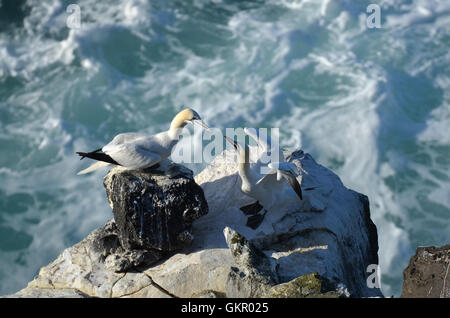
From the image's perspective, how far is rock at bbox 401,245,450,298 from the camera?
209 inches

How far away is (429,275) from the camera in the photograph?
17.7 ft

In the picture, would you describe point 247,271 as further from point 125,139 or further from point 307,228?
point 125,139

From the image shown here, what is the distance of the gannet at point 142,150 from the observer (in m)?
5.92

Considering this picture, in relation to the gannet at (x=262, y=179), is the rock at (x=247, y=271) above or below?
below

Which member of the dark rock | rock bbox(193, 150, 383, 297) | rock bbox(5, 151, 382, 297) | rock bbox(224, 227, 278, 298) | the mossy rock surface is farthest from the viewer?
rock bbox(193, 150, 383, 297)

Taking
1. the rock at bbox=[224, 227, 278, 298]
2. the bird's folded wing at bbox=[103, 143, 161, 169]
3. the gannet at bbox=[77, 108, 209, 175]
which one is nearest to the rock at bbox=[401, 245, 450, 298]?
the rock at bbox=[224, 227, 278, 298]

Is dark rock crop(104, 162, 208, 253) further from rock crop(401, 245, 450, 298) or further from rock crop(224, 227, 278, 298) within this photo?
rock crop(401, 245, 450, 298)

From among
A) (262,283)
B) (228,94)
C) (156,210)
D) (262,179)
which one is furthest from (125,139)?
(228,94)

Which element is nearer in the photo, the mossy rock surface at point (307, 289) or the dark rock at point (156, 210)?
the mossy rock surface at point (307, 289)

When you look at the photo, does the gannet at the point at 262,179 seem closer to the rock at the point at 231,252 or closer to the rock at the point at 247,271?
the rock at the point at 231,252

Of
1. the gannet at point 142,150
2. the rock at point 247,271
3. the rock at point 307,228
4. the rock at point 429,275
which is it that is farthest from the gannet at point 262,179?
the rock at point 429,275

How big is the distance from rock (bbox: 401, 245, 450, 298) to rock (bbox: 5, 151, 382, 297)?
59cm

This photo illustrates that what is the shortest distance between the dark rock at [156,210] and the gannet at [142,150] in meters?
0.17

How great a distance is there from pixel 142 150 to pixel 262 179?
4.42ft
